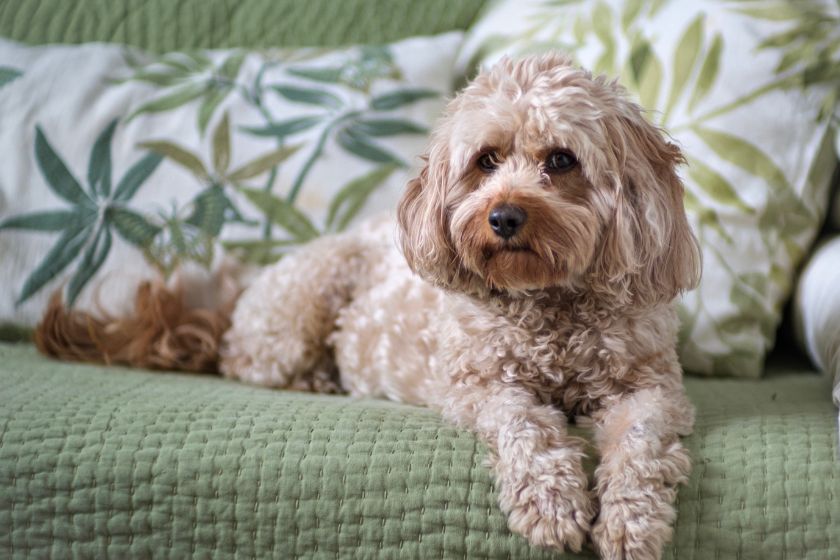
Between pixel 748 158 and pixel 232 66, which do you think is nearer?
pixel 748 158

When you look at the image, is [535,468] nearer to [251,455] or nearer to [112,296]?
[251,455]

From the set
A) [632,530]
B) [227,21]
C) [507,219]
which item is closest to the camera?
[632,530]

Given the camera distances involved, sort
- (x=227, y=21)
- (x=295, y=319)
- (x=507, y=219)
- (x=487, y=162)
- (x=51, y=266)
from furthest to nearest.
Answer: (x=227, y=21) → (x=51, y=266) → (x=295, y=319) → (x=487, y=162) → (x=507, y=219)

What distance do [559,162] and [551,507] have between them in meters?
0.45

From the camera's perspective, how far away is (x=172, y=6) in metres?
1.97

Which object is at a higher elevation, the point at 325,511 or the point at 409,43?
the point at 409,43

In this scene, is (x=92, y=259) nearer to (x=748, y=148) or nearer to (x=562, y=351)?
(x=562, y=351)

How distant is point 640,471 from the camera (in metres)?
1.00

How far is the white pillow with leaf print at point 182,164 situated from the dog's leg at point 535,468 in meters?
0.76

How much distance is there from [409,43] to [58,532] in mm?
1220

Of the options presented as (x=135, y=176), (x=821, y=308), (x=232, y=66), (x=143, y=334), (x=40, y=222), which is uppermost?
(x=232, y=66)

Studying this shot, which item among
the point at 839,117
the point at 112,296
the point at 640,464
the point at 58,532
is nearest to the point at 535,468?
the point at 640,464

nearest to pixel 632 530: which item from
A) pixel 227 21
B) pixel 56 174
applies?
pixel 56 174

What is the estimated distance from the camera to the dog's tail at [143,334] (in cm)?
164
